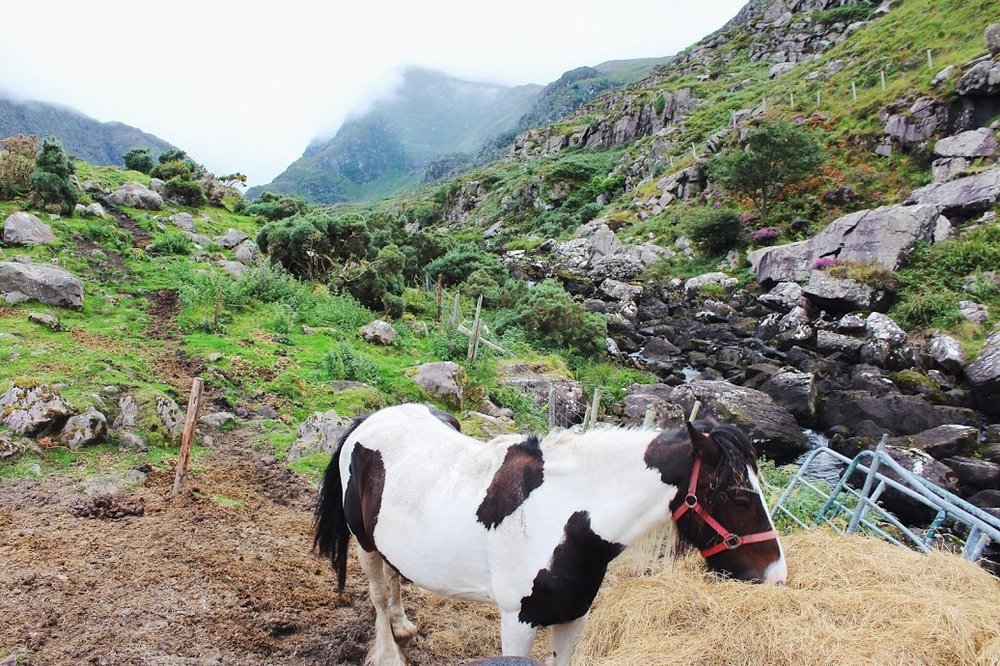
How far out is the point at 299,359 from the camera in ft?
Answer: 39.5

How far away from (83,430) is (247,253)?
15461mm

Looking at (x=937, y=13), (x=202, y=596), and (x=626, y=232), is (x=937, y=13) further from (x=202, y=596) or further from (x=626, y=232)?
A: (x=202, y=596)

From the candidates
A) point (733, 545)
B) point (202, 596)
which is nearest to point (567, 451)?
point (733, 545)

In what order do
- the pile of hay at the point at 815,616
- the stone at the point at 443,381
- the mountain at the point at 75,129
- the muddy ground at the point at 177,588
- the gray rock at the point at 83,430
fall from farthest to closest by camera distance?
the mountain at the point at 75,129
the stone at the point at 443,381
the gray rock at the point at 83,430
the muddy ground at the point at 177,588
the pile of hay at the point at 815,616

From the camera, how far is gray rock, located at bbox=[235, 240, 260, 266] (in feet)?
68.1

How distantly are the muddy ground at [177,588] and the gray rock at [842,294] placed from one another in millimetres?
19642

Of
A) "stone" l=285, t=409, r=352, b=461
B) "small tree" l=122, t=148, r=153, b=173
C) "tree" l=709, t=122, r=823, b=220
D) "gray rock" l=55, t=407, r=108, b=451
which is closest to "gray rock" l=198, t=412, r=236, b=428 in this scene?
"stone" l=285, t=409, r=352, b=461

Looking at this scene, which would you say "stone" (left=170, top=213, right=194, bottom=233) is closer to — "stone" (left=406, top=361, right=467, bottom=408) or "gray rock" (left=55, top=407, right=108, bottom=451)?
"stone" (left=406, top=361, right=467, bottom=408)

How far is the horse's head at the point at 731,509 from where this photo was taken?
3092 mm

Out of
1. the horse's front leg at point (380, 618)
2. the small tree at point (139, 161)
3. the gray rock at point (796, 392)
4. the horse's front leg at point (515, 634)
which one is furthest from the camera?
the small tree at point (139, 161)

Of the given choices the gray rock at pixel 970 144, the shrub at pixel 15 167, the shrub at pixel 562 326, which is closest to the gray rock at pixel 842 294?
the shrub at pixel 562 326

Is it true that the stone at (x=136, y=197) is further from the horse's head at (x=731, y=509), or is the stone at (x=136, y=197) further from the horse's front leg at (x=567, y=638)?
the horse's head at (x=731, y=509)

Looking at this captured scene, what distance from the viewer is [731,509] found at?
123 inches

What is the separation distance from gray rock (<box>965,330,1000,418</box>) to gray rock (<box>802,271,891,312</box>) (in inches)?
211
